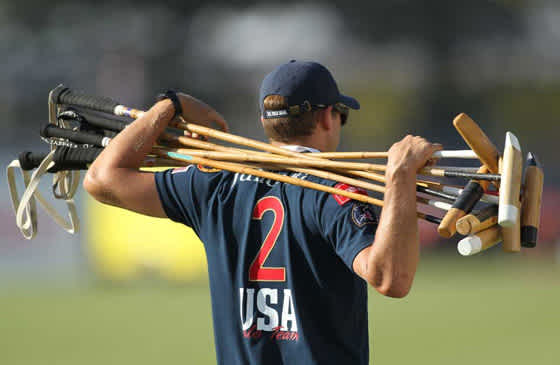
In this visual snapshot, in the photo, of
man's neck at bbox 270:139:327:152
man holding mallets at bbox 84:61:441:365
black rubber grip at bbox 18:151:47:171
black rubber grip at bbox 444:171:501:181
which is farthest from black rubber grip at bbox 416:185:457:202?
black rubber grip at bbox 18:151:47:171

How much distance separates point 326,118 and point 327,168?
0.79ft

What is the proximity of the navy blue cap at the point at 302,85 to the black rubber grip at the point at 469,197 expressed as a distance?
2.21 ft

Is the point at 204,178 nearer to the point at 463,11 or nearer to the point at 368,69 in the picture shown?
the point at 368,69

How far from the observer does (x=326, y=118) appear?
3348 mm

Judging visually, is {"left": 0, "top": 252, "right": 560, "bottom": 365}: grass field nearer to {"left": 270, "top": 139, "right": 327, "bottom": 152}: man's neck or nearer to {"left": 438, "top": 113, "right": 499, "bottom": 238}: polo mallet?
{"left": 270, "top": 139, "right": 327, "bottom": 152}: man's neck

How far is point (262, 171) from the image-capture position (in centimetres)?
328

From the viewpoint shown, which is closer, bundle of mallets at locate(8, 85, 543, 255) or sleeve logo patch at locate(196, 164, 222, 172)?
bundle of mallets at locate(8, 85, 543, 255)

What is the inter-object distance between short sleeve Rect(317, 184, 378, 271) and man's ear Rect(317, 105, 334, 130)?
0.38 meters

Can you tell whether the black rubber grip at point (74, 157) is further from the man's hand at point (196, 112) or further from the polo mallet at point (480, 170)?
the polo mallet at point (480, 170)

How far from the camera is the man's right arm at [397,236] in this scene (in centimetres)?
273

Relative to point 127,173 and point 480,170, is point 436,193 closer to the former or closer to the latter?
point 480,170

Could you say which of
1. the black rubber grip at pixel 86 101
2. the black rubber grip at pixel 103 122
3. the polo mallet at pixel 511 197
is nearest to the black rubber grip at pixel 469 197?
the polo mallet at pixel 511 197

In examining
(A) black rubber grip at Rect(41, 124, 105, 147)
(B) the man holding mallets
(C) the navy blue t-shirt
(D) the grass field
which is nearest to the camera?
(B) the man holding mallets

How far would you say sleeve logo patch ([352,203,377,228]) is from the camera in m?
2.91
